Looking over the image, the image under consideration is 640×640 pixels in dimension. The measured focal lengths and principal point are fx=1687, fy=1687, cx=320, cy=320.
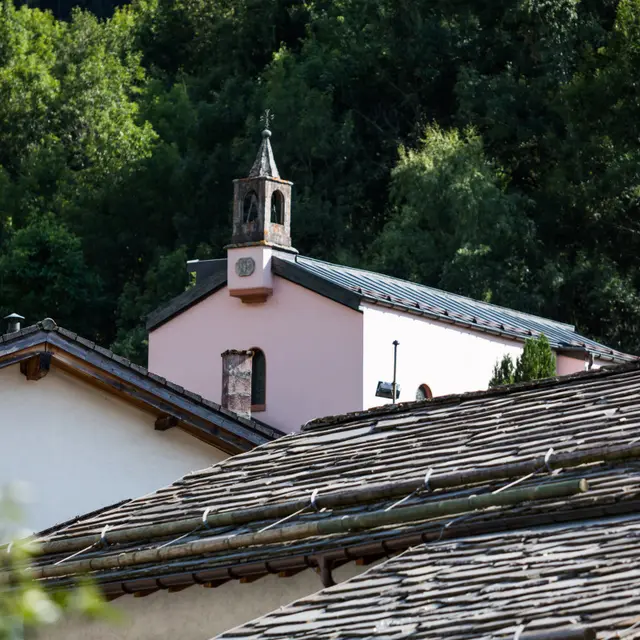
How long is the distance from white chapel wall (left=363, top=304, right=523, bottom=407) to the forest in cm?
1255

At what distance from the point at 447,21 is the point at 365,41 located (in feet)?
10.1

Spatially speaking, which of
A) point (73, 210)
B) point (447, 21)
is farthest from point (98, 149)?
point (447, 21)

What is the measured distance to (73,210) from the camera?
57.9 metres

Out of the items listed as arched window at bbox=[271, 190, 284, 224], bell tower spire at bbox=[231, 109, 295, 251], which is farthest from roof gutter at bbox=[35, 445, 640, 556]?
arched window at bbox=[271, 190, 284, 224]

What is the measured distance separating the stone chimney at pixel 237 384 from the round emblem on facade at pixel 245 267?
29.8 feet

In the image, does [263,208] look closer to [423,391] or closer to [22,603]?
[423,391]

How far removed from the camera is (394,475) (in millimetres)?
9305

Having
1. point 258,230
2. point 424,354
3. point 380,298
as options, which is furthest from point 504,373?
point 258,230

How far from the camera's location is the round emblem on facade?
32312 mm

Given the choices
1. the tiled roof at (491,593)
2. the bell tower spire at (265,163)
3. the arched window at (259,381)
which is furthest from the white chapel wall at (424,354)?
the tiled roof at (491,593)

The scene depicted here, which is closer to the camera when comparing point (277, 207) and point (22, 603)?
point (22, 603)

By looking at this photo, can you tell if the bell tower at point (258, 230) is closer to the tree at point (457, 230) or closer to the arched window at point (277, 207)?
the arched window at point (277, 207)

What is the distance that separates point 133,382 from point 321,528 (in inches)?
302

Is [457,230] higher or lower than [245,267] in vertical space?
higher
